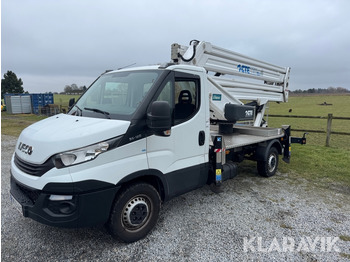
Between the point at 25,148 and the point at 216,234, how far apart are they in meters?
2.88

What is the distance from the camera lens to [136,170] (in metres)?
3.21

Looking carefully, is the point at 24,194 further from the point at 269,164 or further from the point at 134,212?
the point at 269,164

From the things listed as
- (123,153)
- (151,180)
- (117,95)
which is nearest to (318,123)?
(151,180)

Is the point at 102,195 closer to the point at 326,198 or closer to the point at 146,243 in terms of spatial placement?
the point at 146,243

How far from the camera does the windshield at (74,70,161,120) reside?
342 cm

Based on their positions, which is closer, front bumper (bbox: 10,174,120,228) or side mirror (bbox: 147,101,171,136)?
front bumper (bbox: 10,174,120,228)

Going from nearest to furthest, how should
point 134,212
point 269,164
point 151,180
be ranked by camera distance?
point 134,212 → point 151,180 → point 269,164

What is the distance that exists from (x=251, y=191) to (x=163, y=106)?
3.30m

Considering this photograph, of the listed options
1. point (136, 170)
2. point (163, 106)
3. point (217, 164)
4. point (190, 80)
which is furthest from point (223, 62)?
point (136, 170)

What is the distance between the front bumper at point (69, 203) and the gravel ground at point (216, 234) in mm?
619

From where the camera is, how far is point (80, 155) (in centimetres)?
281

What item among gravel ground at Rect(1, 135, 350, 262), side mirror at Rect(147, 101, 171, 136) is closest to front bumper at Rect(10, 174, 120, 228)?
gravel ground at Rect(1, 135, 350, 262)

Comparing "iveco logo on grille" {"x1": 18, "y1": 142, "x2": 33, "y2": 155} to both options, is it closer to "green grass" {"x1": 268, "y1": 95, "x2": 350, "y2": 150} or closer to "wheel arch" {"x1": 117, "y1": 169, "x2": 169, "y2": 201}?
"wheel arch" {"x1": 117, "y1": 169, "x2": 169, "y2": 201}

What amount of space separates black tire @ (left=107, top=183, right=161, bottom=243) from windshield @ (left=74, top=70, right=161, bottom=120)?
100 cm
